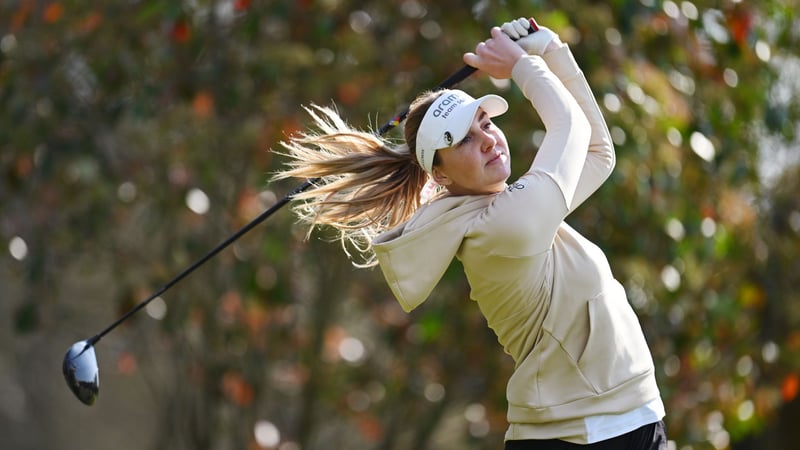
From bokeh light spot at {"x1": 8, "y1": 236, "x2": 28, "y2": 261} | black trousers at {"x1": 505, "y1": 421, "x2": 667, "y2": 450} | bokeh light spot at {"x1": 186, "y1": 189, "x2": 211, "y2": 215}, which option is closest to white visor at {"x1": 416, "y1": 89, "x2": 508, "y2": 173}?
black trousers at {"x1": 505, "y1": 421, "x2": 667, "y2": 450}

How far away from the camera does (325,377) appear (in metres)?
7.37

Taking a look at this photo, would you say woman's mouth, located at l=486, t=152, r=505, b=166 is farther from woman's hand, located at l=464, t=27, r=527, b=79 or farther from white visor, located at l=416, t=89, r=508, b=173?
woman's hand, located at l=464, t=27, r=527, b=79

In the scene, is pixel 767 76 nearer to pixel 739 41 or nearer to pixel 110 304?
pixel 739 41

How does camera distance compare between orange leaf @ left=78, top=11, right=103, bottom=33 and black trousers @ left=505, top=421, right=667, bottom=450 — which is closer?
black trousers @ left=505, top=421, right=667, bottom=450

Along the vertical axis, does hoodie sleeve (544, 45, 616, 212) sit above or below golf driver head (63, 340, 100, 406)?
above

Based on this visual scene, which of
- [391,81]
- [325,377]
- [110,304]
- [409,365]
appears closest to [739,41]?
[391,81]

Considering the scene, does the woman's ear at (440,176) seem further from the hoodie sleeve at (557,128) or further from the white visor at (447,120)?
the hoodie sleeve at (557,128)

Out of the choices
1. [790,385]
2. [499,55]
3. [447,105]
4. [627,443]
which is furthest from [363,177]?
[790,385]

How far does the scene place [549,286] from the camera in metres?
2.90

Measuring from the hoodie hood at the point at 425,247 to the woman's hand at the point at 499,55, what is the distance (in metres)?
0.35

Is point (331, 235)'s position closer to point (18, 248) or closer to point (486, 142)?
point (18, 248)

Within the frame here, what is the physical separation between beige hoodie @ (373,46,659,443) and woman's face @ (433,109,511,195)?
46mm

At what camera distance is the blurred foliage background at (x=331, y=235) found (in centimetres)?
578

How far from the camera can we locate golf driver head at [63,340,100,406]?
3750mm
